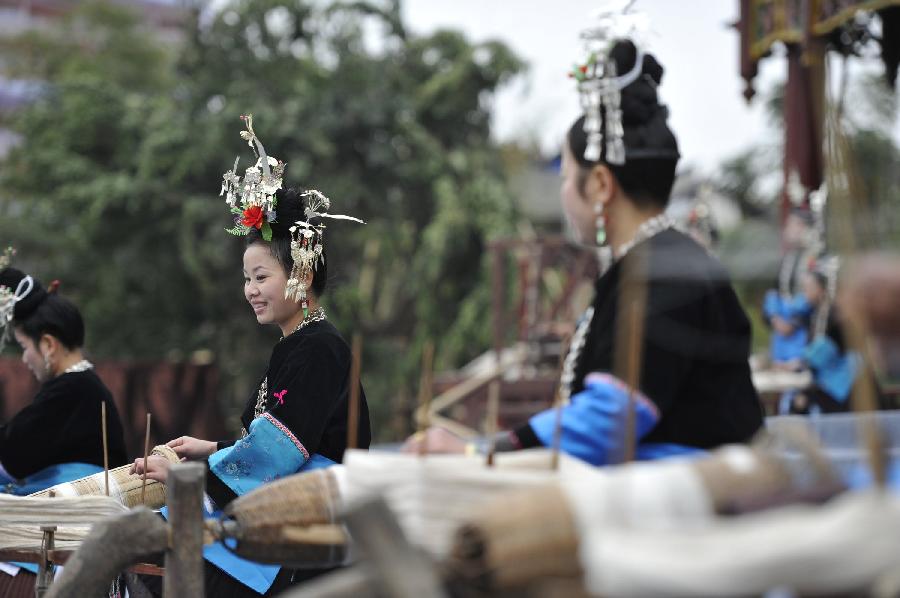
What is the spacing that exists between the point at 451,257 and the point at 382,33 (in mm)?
3105

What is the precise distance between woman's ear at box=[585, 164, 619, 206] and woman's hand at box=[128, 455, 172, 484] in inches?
57.4

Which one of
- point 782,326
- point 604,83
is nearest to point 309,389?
point 604,83

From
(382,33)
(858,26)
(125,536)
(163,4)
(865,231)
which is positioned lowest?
(125,536)

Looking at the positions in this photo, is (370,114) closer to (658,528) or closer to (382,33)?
(382,33)

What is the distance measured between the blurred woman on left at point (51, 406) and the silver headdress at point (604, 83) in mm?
2482

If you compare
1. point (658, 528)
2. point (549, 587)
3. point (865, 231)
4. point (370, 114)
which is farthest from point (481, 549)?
point (370, 114)

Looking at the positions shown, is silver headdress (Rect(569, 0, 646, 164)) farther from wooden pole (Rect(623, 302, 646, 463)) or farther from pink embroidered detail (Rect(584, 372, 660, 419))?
pink embroidered detail (Rect(584, 372, 660, 419))

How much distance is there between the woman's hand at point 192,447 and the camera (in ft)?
11.0

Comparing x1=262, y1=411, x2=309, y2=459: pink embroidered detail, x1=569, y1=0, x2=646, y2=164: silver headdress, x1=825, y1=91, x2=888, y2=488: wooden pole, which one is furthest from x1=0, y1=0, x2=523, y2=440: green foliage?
x1=825, y1=91, x2=888, y2=488: wooden pole

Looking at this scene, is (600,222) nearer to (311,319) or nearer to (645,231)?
(645,231)

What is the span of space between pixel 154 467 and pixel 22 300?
1.56 metres

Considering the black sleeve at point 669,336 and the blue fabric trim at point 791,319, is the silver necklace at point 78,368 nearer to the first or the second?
the black sleeve at point 669,336

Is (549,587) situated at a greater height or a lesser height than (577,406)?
lesser

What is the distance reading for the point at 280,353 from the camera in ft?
11.6
